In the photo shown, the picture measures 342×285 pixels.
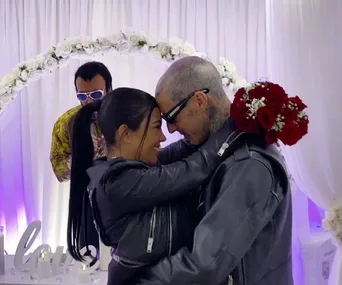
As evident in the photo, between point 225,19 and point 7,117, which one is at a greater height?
point 225,19

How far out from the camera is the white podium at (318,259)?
11.3 feet

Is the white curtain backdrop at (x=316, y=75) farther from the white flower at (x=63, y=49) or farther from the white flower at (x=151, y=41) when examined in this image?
the white flower at (x=63, y=49)

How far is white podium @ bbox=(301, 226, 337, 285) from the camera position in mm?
3446

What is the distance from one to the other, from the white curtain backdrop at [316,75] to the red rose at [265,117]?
1.55 meters

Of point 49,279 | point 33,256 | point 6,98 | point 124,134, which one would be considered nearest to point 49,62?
point 6,98

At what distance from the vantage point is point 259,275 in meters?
1.52

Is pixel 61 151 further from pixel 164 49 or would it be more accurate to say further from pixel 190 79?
pixel 190 79

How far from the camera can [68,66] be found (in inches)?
161

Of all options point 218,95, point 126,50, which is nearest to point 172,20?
point 126,50

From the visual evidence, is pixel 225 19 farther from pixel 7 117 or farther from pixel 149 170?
pixel 149 170

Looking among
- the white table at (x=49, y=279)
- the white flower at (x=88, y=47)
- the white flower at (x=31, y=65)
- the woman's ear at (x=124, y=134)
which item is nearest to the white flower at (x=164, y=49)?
the white flower at (x=88, y=47)

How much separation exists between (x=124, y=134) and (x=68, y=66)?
2.66 meters

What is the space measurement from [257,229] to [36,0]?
3245 mm

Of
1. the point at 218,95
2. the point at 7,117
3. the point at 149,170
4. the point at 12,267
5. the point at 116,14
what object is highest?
the point at 116,14
